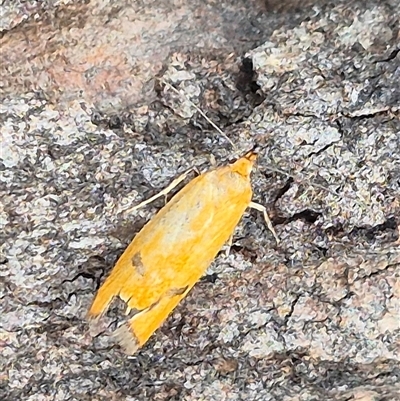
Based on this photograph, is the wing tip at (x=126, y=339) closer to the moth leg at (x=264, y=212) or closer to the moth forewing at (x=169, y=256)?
the moth forewing at (x=169, y=256)

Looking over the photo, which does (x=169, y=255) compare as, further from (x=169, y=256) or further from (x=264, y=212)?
(x=264, y=212)

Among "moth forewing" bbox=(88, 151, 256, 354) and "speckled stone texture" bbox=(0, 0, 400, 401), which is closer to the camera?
"speckled stone texture" bbox=(0, 0, 400, 401)

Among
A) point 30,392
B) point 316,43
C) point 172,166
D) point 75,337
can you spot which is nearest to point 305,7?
point 316,43

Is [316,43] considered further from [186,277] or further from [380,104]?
[186,277]

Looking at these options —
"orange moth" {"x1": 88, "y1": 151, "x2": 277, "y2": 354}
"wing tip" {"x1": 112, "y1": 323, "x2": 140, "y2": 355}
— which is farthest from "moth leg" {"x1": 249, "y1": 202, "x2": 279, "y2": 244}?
"wing tip" {"x1": 112, "y1": 323, "x2": 140, "y2": 355}

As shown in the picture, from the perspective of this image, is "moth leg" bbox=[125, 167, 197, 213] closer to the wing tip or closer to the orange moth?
the orange moth

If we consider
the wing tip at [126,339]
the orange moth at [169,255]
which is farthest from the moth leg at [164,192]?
the wing tip at [126,339]

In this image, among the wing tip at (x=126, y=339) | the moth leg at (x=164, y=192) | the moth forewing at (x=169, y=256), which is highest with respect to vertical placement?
the moth leg at (x=164, y=192)

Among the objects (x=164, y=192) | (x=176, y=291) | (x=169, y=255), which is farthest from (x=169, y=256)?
(x=164, y=192)

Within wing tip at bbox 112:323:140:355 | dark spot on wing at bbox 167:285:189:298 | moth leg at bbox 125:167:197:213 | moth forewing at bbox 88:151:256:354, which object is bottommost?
wing tip at bbox 112:323:140:355
